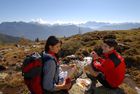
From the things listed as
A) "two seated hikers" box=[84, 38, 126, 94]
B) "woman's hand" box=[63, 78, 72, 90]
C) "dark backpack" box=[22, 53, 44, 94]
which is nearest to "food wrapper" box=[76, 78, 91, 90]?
"two seated hikers" box=[84, 38, 126, 94]

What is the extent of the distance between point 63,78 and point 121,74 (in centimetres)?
191

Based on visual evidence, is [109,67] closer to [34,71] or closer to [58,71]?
[58,71]

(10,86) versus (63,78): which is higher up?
(63,78)

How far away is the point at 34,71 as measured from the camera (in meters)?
6.16

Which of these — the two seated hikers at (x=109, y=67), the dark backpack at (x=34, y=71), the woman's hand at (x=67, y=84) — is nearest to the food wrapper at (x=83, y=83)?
the two seated hikers at (x=109, y=67)

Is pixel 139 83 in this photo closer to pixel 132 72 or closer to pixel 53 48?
pixel 132 72

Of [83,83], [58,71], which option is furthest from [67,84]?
[83,83]

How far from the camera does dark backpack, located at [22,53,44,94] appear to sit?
616cm

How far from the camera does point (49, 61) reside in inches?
247

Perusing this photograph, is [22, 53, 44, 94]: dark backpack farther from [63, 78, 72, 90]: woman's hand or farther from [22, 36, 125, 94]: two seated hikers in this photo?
[63, 78, 72, 90]: woman's hand

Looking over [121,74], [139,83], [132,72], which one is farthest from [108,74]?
[132,72]

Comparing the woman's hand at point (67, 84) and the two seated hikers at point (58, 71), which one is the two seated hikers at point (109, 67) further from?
the woman's hand at point (67, 84)

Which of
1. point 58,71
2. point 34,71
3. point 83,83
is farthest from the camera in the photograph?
point 83,83

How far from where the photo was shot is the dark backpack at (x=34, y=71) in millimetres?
6156
